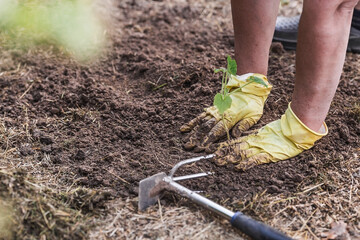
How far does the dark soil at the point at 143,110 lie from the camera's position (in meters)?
2.12

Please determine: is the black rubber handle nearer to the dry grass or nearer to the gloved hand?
the dry grass

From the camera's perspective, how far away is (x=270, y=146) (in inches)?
85.7

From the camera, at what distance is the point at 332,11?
5.94 feet

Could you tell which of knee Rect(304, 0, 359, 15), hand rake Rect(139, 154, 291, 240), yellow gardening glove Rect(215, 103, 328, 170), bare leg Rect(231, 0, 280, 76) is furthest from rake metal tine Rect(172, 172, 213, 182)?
knee Rect(304, 0, 359, 15)

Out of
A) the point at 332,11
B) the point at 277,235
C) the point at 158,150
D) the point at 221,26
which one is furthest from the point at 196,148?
the point at 221,26

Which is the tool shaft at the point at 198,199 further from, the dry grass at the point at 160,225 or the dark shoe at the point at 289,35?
the dark shoe at the point at 289,35

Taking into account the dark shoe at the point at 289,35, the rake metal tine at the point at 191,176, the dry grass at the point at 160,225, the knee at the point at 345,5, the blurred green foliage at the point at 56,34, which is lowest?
the dry grass at the point at 160,225

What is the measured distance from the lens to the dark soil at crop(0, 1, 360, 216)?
2.12 meters

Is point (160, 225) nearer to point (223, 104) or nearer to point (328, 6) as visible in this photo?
point (223, 104)

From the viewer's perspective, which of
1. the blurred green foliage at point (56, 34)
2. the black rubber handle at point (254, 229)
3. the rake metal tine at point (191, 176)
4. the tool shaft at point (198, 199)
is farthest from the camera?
the blurred green foliage at point (56, 34)

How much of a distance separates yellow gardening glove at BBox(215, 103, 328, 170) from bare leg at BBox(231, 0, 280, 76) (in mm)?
403

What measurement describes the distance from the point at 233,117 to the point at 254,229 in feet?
2.73

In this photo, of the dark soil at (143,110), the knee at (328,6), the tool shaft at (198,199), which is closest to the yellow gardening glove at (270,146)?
the dark soil at (143,110)

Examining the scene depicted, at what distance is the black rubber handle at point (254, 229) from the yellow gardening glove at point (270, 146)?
0.43m
